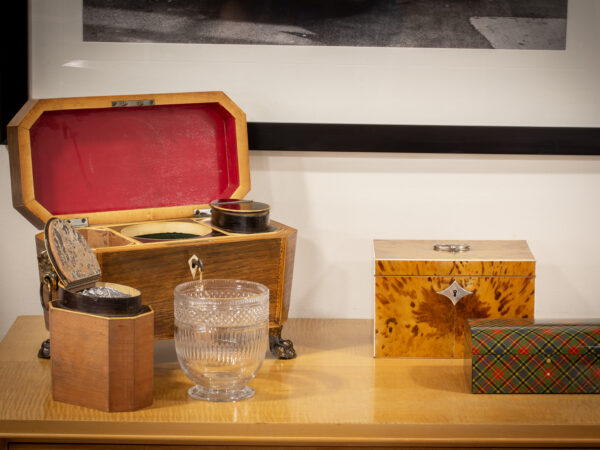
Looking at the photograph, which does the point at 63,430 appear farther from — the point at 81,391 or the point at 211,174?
the point at 211,174

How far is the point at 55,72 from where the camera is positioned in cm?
171

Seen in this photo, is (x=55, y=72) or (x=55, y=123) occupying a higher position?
(x=55, y=72)

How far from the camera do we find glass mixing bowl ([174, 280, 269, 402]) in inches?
48.8

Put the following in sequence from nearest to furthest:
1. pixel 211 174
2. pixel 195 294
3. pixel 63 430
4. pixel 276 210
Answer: pixel 63 430
pixel 195 294
pixel 211 174
pixel 276 210

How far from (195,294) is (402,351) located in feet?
1.43

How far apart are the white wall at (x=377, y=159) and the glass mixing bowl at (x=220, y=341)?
1.74 ft

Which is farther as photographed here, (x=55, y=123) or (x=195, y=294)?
(x=55, y=123)

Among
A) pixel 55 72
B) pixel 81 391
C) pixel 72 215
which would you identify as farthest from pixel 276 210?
pixel 81 391

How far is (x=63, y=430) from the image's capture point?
3.81ft

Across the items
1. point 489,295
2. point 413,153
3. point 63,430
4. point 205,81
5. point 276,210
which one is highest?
point 205,81

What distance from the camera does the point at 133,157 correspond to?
5.31 feet

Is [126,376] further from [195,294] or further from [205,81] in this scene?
[205,81]

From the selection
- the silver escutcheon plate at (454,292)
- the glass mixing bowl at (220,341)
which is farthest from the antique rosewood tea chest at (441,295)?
the glass mixing bowl at (220,341)

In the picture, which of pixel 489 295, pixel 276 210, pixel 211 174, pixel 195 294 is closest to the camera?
pixel 195 294
